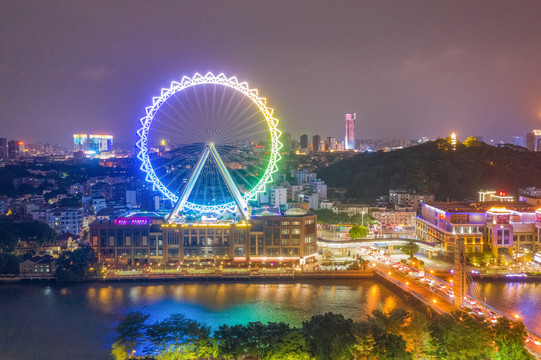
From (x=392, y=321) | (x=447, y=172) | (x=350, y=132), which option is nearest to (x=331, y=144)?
(x=350, y=132)

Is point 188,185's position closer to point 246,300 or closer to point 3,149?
point 246,300

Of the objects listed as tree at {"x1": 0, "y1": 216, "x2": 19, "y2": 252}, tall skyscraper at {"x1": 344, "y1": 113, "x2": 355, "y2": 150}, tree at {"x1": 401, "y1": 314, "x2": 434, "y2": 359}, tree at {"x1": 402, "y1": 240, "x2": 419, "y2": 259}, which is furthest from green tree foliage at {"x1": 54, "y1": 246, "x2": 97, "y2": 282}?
tall skyscraper at {"x1": 344, "y1": 113, "x2": 355, "y2": 150}

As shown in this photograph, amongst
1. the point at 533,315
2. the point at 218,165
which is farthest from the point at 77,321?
the point at 533,315

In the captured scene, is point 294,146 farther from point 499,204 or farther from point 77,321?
point 77,321

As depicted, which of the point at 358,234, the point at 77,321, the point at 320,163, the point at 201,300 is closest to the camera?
the point at 77,321

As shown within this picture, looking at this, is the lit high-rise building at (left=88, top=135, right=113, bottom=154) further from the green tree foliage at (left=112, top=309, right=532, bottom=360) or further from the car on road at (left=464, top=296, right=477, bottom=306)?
the car on road at (left=464, top=296, right=477, bottom=306)
